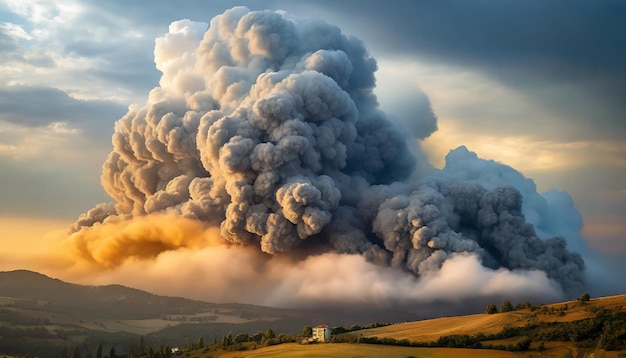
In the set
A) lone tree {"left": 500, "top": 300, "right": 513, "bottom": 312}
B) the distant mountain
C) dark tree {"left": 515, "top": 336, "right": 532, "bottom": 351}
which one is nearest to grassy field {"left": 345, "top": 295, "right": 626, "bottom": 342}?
lone tree {"left": 500, "top": 300, "right": 513, "bottom": 312}

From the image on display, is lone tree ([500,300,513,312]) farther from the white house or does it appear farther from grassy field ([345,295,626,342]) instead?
the white house

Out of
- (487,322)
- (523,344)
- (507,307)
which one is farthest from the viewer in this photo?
(507,307)

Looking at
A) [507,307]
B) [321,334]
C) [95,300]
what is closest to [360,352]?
[321,334]

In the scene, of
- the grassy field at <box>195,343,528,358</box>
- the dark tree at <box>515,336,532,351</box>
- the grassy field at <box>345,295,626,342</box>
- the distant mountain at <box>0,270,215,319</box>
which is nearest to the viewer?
the dark tree at <box>515,336,532,351</box>

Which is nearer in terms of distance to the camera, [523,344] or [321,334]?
[523,344]

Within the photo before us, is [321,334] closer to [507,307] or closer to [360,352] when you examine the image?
[360,352]

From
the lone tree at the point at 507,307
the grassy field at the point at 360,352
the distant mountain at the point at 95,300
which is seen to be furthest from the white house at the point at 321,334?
the distant mountain at the point at 95,300

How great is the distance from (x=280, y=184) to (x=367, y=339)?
34434mm

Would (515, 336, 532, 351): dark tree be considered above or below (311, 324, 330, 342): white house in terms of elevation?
below

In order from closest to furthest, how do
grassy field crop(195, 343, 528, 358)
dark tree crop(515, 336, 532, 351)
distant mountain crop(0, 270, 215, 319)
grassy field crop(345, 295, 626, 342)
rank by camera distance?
dark tree crop(515, 336, 532, 351)
grassy field crop(195, 343, 528, 358)
grassy field crop(345, 295, 626, 342)
distant mountain crop(0, 270, 215, 319)

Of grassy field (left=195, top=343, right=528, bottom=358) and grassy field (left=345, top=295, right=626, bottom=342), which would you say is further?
grassy field (left=345, top=295, right=626, bottom=342)

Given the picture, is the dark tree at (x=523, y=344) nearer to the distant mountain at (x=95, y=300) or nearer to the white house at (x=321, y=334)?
the white house at (x=321, y=334)

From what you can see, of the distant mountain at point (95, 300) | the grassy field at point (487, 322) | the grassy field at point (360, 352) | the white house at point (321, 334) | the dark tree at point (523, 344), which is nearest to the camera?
the dark tree at point (523, 344)

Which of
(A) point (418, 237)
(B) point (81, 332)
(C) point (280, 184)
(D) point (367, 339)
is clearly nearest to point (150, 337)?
(B) point (81, 332)
